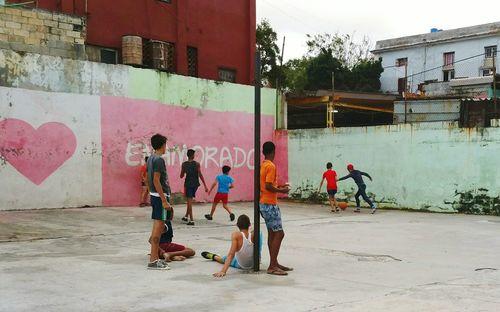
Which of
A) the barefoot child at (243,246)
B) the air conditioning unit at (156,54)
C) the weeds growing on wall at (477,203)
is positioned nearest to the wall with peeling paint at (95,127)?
the air conditioning unit at (156,54)

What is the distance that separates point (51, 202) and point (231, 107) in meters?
7.47

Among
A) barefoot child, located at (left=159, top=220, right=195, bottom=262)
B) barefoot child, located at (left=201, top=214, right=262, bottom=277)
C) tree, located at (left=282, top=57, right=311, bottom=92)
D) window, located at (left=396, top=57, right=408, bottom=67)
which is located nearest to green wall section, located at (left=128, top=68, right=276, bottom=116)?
barefoot child, located at (left=159, top=220, right=195, bottom=262)

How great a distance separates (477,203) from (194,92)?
9.53 meters

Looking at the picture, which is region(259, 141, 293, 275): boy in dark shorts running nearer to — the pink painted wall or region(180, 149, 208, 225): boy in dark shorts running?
region(180, 149, 208, 225): boy in dark shorts running

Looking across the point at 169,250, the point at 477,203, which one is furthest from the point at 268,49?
the point at 169,250

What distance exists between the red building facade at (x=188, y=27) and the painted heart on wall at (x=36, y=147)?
5.06 meters

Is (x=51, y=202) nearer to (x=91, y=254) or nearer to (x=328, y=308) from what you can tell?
(x=91, y=254)

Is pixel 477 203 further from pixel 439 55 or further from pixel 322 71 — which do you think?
pixel 439 55

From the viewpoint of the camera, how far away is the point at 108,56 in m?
19.5

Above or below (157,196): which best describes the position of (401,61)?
above

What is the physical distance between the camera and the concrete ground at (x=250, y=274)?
18.7 ft

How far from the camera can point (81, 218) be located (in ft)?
44.0

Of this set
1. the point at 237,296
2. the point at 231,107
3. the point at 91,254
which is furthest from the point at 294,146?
the point at 237,296

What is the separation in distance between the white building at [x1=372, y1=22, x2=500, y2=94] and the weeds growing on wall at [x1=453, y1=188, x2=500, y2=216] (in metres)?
21.2
